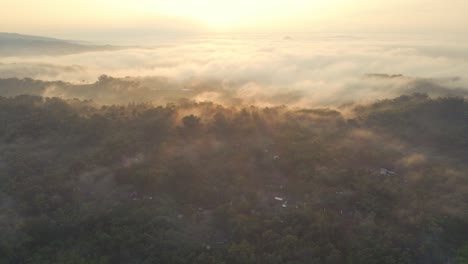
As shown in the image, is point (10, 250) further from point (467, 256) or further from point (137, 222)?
point (467, 256)

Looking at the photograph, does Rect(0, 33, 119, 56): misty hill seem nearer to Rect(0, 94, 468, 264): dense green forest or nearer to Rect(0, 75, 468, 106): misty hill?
Rect(0, 75, 468, 106): misty hill

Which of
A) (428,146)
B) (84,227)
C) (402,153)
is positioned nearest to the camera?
(84,227)

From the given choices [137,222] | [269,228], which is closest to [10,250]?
[137,222]

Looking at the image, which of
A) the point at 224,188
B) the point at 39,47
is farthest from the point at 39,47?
the point at 224,188

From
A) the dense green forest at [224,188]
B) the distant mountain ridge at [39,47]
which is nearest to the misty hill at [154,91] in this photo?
the dense green forest at [224,188]

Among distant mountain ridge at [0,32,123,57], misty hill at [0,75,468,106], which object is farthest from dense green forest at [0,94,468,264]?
distant mountain ridge at [0,32,123,57]

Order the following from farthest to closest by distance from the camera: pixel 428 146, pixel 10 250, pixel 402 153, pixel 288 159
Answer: pixel 428 146
pixel 402 153
pixel 288 159
pixel 10 250

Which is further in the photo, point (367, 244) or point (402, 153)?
point (402, 153)

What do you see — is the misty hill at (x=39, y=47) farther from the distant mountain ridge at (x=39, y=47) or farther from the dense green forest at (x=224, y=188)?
the dense green forest at (x=224, y=188)
